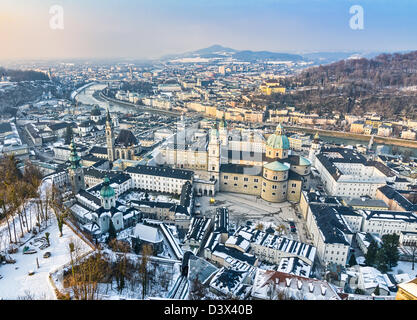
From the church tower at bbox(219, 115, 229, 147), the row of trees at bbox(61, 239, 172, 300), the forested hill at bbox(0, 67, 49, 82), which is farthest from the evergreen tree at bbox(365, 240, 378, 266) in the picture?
the forested hill at bbox(0, 67, 49, 82)

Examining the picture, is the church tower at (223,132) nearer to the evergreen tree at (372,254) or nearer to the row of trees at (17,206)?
the row of trees at (17,206)

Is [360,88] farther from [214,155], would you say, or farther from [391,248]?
[391,248]

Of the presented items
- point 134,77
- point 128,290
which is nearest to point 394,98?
point 128,290

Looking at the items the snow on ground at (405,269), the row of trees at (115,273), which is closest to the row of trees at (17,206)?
the row of trees at (115,273)

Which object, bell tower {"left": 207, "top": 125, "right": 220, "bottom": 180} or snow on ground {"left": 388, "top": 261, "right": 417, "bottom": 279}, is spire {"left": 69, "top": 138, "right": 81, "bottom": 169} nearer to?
bell tower {"left": 207, "top": 125, "right": 220, "bottom": 180}

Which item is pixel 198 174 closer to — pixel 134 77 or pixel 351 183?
pixel 351 183

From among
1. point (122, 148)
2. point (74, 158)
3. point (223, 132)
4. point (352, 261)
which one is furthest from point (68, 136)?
point (352, 261)
